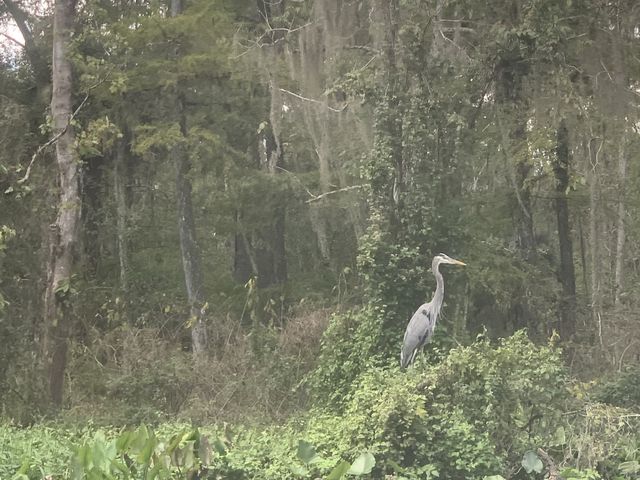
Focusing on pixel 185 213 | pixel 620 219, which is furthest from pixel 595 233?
pixel 185 213

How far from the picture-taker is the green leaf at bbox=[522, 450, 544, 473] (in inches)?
166

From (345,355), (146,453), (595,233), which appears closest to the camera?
(146,453)

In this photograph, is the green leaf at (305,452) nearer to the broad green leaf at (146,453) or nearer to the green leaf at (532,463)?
the broad green leaf at (146,453)

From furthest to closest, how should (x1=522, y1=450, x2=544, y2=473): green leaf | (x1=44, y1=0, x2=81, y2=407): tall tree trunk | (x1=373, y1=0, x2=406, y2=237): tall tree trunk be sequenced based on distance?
(x1=44, y1=0, x2=81, y2=407): tall tree trunk, (x1=373, y1=0, x2=406, y2=237): tall tree trunk, (x1=522, y1=450, x2=544, y2=473): green leaf

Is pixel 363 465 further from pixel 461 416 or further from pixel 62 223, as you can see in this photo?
pixel 62 223

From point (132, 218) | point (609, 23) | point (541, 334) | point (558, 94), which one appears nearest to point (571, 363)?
point (541, 334)

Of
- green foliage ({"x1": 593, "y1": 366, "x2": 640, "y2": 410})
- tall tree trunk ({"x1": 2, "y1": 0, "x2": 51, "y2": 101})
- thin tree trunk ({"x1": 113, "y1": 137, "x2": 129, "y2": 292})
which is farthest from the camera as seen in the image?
thin tree trunk ({"x1": 113, "y1": 137, "x2": 129, "y2": 292})

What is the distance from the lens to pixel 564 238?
34.0ft

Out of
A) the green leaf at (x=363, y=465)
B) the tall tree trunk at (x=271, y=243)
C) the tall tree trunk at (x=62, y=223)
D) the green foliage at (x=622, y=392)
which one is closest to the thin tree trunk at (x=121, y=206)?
the tall tree trunk at (x=271, y=243)

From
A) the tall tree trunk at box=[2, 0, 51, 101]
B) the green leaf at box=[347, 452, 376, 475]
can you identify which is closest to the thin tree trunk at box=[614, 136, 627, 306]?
the green leaf at box=[347, 452, 376, 475]

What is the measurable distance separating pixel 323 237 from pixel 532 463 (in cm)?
655

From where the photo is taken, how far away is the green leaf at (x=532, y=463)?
421 centimetres

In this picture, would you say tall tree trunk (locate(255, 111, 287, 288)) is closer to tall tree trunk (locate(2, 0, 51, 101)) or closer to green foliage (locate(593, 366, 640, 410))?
tall tree trunk (locate(2, 0, 51, 101))

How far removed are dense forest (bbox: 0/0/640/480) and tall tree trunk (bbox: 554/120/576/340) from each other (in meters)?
0.05
